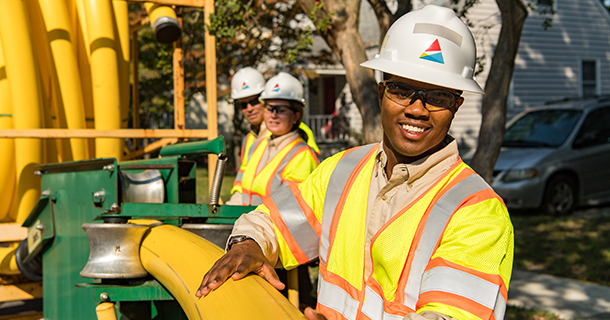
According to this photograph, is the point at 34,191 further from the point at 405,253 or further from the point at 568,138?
the point at 568,138

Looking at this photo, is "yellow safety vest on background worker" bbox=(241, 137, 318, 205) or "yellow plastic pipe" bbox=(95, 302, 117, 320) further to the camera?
"yellow safety vest on background worker" bbox=(241, 137, 318, 205)

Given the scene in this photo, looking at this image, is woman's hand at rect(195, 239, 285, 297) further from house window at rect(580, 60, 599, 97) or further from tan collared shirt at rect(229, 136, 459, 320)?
house window at rect(580, 60, 599, 97)

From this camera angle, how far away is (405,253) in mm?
1682

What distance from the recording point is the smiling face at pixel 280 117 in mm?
4020

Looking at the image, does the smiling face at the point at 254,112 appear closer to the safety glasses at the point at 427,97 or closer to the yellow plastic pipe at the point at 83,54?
the yellow plastic pipe at the point at 83,54

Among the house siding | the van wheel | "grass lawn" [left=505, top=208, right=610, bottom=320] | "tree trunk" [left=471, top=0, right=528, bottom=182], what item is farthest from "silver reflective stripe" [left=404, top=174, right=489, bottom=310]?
the house siding

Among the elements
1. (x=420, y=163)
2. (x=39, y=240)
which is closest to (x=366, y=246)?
(x=420, y=163)

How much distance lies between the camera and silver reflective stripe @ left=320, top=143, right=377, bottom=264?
2.06 m

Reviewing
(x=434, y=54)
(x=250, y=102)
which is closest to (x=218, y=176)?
(x=434, y=54)

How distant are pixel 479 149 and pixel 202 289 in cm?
326

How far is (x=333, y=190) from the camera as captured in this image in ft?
6.88

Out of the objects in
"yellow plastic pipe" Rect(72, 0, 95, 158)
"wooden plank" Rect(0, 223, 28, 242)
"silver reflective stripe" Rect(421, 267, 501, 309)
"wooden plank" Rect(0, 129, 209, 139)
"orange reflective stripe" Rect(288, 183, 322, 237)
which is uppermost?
"yellow plastic pipe" Rect(72, 0, 95, 158)

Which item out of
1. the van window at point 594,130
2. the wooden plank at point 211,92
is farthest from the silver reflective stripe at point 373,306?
the van window at point 594,130

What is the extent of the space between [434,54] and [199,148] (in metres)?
1.78
